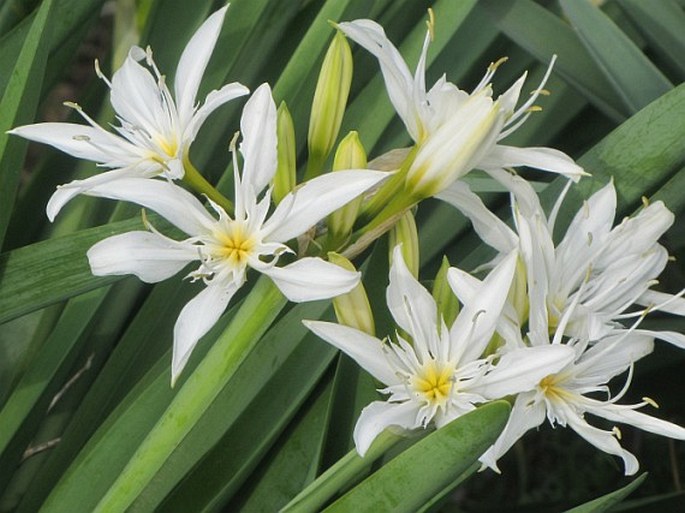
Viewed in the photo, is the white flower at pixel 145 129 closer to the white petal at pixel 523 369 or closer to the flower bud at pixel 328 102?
the flower bud at pixel 328 102

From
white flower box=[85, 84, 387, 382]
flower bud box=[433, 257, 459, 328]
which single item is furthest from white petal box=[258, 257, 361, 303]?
flower bud box=[433, 257, 459, 328]

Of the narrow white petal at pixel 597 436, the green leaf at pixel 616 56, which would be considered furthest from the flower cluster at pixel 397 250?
the green leaf at pixel 616 56

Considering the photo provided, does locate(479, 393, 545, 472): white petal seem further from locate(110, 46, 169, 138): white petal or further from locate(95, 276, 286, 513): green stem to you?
locate(110, 46, 169, 138): white petal

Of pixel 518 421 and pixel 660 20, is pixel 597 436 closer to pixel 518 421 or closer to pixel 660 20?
pixel 518 421

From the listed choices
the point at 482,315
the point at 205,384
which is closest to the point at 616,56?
the point at 482,315

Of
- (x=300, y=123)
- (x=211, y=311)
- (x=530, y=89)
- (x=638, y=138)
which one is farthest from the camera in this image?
(x=530, y=89)

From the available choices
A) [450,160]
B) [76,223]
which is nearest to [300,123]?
[76,223]

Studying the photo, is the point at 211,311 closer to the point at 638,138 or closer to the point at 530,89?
the point at 638,138
